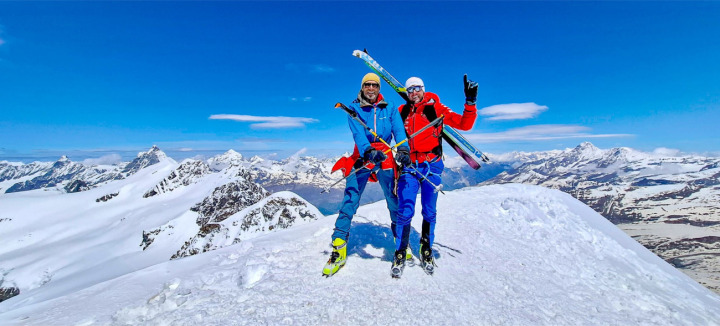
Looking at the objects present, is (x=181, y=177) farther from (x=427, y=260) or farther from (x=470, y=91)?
(x=470, y=91)

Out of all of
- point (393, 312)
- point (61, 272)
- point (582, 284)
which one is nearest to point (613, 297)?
point (582, 284)

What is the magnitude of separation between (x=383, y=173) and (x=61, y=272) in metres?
115

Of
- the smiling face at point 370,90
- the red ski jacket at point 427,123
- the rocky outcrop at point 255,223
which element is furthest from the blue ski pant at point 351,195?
the rocky outcrop at point 255,223

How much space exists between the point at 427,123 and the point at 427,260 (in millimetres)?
3306

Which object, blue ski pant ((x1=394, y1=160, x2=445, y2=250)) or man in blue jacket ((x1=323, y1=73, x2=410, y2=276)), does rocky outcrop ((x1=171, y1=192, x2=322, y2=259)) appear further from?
→ man in blue jacket ((x1=323, y1=73, x2=410, y2=276))

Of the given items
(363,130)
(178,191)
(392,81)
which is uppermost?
(392,81)

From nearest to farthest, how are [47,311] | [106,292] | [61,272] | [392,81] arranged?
[47,311] → [106,292] → [392,81] → [61,272]

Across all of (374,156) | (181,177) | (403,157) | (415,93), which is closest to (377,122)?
(374,156)

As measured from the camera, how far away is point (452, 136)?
342 inches

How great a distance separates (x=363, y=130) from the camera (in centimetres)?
686

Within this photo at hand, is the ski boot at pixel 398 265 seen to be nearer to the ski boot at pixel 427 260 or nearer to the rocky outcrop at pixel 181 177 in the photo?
the ski boot at pixel 427 260

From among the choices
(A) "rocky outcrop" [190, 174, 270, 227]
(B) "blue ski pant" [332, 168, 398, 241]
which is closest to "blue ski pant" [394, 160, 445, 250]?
(B) "blue ski pant" [332, 168, 398, 241]

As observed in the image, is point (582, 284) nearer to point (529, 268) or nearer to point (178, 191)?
point (529, 268)

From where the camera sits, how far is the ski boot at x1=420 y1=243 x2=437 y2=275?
6.81m
